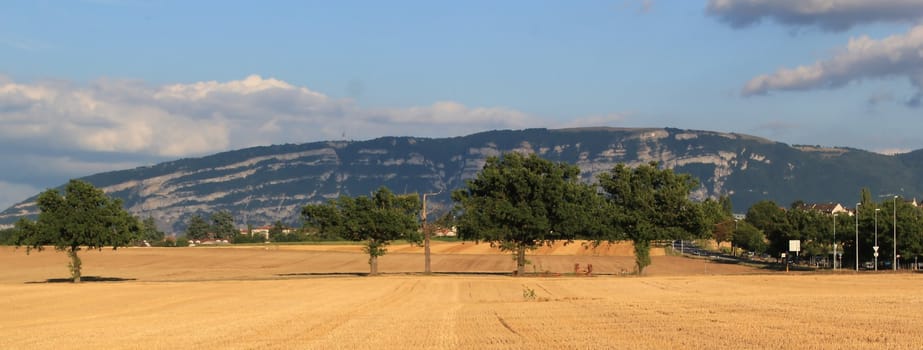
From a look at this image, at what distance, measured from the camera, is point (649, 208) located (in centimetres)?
8994

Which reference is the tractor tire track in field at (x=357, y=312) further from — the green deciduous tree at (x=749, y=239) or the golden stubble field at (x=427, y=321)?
the green deciduous tree at (x=749, y=239)

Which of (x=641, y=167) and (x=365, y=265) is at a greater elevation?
(x=641, y=167)

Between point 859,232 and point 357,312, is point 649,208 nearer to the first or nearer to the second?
point 859,232

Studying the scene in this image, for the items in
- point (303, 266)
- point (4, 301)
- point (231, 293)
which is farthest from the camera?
point (303, 266)

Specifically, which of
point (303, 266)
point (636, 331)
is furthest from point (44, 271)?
point (636, 331)

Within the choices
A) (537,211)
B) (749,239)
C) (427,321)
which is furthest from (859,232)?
(427,321)

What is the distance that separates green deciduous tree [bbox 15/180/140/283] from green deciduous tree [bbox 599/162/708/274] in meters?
41.1

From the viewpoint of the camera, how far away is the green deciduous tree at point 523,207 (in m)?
86.9

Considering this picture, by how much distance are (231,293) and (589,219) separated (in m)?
40.1

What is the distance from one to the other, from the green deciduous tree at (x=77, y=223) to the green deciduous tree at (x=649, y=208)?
41.1 m

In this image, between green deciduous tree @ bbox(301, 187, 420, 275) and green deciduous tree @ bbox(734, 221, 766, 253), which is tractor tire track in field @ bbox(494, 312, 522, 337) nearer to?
green deciduous tree @ bbox(301, 187, 420, 275)

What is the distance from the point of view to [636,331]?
25906 mm

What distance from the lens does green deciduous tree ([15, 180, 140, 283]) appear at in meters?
76.8

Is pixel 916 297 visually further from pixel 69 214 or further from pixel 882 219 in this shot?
pixel 882 219
